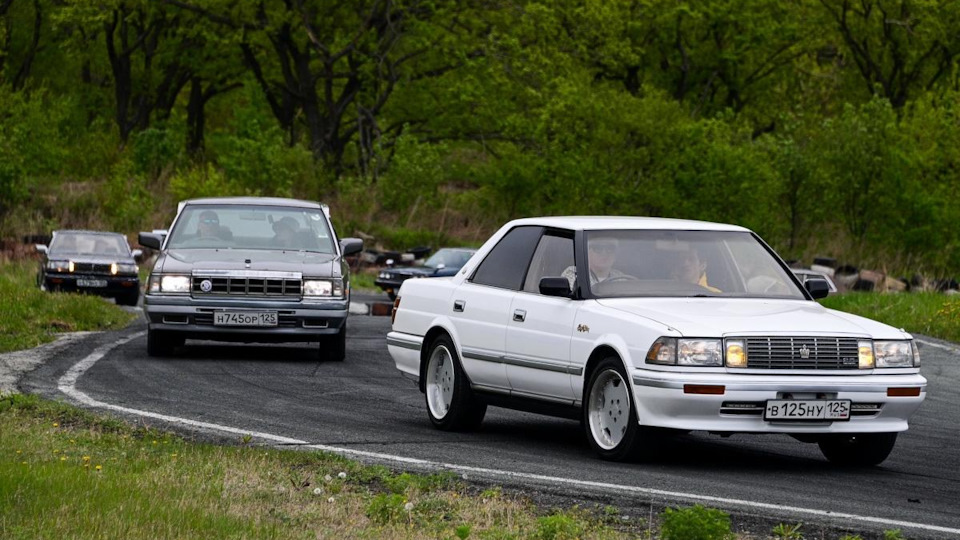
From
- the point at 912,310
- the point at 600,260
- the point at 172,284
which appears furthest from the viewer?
the point at 912,310

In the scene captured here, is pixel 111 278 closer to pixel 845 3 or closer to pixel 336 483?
pixel 336 483

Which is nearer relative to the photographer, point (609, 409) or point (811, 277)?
point (609, 409)

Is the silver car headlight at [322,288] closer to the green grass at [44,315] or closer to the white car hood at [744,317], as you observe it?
the green grass at [44,315]

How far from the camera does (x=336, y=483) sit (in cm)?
868

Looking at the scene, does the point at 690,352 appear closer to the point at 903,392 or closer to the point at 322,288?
the point at 903,392

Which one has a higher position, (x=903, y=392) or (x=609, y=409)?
(x=903, y=392)

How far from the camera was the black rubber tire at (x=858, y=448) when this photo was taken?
10328 millimetres

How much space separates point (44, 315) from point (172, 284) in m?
5.35

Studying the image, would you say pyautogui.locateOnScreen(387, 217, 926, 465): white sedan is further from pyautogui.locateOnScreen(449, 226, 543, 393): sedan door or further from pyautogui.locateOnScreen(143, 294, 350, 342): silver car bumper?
pyautogui.locateOnScreen(143, 294, 350, 342): silver car bumper

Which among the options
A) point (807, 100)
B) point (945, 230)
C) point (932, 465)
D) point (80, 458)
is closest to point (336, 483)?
point (80, 458)

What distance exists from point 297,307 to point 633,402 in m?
8.05

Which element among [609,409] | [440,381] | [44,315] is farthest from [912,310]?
[609,409]

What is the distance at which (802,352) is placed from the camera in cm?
980

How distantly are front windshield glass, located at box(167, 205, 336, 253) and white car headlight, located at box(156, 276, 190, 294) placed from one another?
902mm
